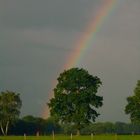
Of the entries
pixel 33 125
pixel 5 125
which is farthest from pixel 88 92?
pixel 33 125

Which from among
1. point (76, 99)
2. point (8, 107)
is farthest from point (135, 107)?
point (8, 107)

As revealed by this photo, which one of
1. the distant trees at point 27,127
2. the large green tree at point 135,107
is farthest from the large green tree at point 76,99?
the distant trees at point 27,127

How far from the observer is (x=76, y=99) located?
120m

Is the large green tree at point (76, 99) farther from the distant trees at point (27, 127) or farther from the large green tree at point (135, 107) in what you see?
the distant trees at point (27, 127)

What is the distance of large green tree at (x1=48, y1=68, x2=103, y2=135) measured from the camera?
120250 mm

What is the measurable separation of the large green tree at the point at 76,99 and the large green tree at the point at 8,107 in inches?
1630

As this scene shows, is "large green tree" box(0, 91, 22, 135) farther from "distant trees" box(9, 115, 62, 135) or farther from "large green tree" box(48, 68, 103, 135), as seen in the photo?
"large green tree" box(48, 68, 103, 135)

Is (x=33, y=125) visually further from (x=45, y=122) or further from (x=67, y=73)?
(x=67, y=73)

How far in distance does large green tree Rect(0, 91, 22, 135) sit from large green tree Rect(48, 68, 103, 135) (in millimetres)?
41411

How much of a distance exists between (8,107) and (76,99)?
47.5 metres

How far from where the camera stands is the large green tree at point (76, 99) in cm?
12025

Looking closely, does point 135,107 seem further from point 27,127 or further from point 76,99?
point 27,127

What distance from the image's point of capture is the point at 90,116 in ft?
399

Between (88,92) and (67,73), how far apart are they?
27.9 ft
